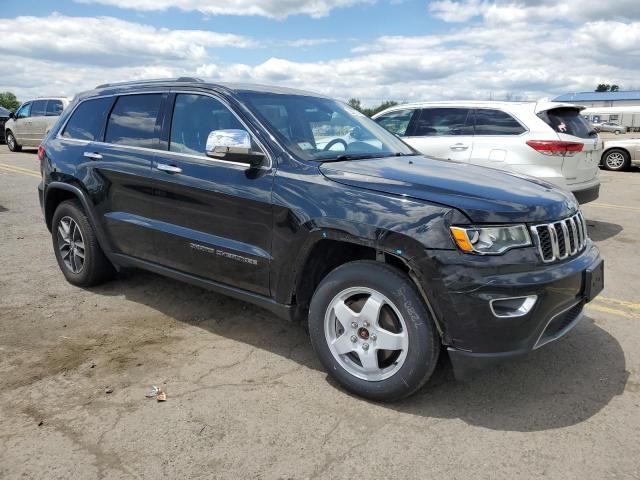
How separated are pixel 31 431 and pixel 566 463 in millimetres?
2670

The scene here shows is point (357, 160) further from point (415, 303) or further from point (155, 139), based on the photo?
point (155, 139)

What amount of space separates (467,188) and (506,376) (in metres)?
Answer: 1.29

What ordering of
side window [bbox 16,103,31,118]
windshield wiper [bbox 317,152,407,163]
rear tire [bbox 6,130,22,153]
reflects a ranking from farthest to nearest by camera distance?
rear tire [bbox 6,130,22,153], side window [bbox 16,103,31,118], windshield wiper [bbox 317,152,407,163]

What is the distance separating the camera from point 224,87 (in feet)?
13.0

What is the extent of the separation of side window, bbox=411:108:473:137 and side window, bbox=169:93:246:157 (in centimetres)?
475

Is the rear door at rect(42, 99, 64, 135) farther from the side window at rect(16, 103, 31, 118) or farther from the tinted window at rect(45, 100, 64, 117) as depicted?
the side window at rect(16, 103, 31, 118)

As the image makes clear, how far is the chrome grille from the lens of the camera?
296 centimetres

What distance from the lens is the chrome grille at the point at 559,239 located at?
296 cm

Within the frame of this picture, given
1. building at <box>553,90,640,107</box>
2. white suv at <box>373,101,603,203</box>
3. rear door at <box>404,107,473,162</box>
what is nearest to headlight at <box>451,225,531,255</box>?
white suv at <box>373,101,603,203</box>

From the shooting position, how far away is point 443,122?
809 centimetres

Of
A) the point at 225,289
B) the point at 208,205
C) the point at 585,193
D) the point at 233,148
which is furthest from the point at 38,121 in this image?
the point at 233,148

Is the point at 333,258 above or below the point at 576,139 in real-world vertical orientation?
below

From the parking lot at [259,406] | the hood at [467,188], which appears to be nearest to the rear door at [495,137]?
the parking lot at [259,406]

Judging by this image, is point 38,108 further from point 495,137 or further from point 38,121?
point 495,137
